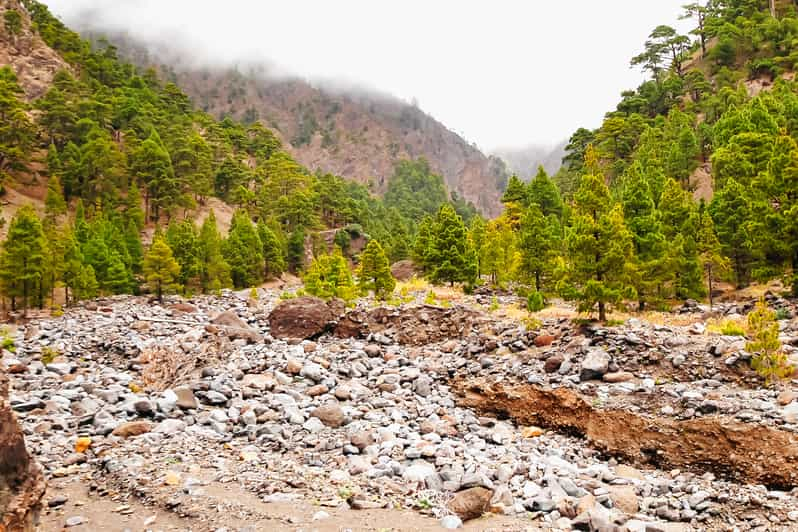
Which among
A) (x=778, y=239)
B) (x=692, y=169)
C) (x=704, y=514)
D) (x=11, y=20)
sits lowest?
(x=704, y=514)

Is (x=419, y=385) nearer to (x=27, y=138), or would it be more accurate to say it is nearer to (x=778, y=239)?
(x=778, y=239)

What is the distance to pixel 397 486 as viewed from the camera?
10617 millimetres

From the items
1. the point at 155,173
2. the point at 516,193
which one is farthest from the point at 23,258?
the point at 516,193

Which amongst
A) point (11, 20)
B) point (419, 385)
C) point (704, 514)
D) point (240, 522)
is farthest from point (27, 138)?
point (704, 514)

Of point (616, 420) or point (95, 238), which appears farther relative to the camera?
point (95, 238)

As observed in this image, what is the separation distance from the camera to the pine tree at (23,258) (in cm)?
3719

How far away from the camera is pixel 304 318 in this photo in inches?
1076

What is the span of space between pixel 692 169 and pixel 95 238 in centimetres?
6252

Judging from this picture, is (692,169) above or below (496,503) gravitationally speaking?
above

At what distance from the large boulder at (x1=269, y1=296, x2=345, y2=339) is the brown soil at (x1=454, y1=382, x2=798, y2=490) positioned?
40.6 ft

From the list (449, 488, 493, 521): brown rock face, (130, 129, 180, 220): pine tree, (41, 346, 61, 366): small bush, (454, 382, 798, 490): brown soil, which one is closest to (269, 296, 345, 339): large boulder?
(41, 346, 61, 366): small bush

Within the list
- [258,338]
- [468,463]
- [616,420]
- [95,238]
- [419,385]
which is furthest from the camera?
[95,238]

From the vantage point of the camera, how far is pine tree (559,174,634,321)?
21500mm

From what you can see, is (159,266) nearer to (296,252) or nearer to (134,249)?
(134,249)
